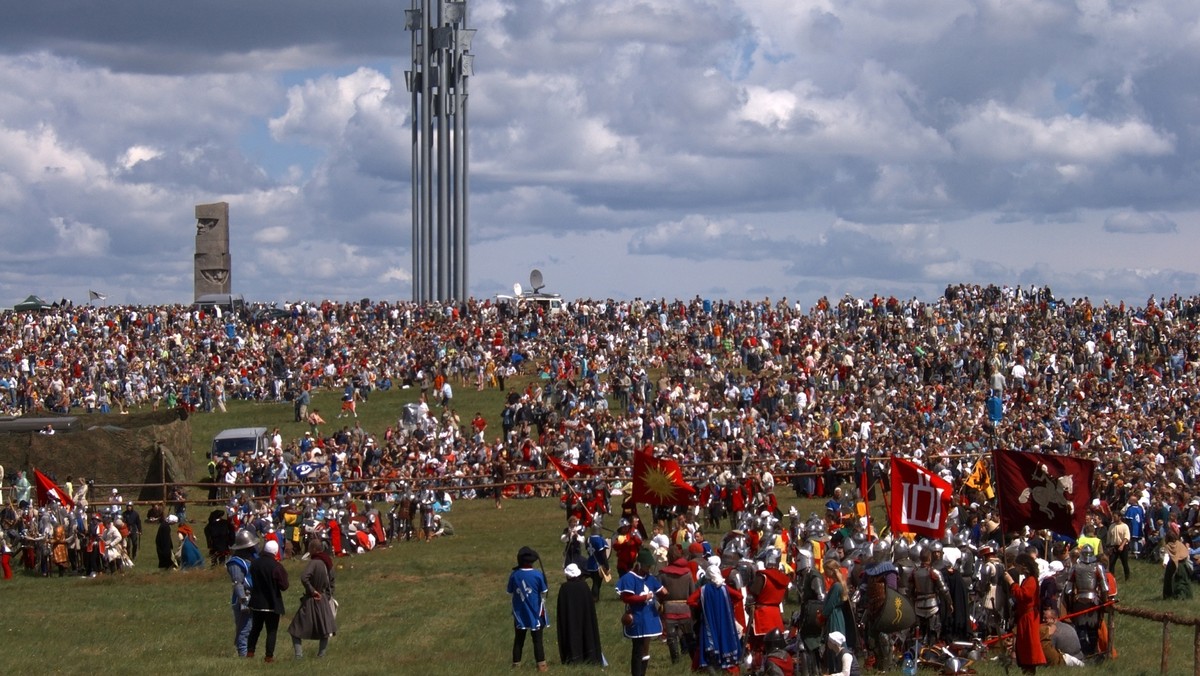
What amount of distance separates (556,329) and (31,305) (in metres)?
24.6

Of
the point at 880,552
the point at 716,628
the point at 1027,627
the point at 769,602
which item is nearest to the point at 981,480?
the point at 880,552

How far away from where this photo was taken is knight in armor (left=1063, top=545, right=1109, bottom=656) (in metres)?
18.7

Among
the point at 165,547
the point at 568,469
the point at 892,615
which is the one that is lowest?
the point at 165,547

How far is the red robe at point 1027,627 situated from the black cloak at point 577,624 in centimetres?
467

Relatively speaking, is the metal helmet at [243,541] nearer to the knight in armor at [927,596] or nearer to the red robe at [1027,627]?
the knight in armor at [927,596]

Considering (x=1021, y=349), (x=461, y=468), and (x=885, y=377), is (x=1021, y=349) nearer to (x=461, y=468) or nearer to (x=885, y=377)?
(x=885, y=377)

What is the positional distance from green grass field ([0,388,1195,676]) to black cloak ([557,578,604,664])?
0.36 metres

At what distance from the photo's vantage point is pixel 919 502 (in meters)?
19.8

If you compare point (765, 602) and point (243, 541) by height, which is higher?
point (243, 541)

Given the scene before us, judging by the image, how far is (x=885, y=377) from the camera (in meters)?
46.1

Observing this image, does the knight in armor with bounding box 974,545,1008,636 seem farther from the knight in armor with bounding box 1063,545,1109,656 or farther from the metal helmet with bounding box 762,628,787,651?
the metal helmet with bounding box 762,628,787,651

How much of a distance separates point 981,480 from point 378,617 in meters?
13.9

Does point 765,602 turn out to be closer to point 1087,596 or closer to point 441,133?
point 1087,596

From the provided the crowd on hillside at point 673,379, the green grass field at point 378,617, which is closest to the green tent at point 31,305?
the crowd on hillside at point 673,379
